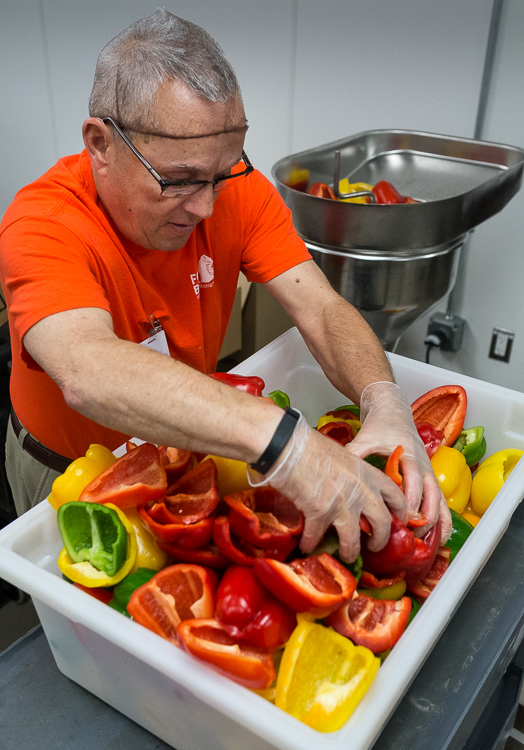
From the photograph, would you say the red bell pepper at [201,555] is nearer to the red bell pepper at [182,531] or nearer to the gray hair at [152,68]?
the red bell pepper at [182,531]

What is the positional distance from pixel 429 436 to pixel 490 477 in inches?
5.0

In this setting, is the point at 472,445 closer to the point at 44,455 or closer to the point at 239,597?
the point at 239,597

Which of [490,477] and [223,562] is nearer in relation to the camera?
[223,562]

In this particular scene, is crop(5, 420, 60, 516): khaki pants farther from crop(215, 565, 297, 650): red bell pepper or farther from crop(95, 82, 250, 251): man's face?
crop(215, 565, 297, 650): red bell pepper

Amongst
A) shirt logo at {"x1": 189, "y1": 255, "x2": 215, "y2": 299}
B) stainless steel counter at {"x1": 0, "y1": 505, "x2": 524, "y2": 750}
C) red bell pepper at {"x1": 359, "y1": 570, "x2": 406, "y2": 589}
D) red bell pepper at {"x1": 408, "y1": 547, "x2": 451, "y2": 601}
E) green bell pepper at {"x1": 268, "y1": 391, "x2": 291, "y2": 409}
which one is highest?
shirt logo at {"x1": 189, "y1": 255, "x2": 215, "y2": 299}

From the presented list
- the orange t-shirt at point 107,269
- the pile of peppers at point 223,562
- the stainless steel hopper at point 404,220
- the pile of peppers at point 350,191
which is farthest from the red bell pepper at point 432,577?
the pile of peppers at point 350,191

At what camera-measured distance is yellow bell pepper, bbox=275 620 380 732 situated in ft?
2.22

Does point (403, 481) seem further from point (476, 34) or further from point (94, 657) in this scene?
point (476, 34)

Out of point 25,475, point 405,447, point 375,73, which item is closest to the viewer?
point 405,447

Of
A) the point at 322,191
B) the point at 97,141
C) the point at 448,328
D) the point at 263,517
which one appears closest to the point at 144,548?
the point at 263,517

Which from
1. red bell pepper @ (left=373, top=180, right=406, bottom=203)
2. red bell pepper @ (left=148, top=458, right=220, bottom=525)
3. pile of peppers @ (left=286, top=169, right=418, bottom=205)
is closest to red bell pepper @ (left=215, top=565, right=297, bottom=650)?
red bell pepper @ (left=148, top=458, right=220, bottom=525)

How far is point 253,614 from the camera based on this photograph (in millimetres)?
719

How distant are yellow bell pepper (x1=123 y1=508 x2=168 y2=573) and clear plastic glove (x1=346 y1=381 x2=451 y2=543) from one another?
0.31m

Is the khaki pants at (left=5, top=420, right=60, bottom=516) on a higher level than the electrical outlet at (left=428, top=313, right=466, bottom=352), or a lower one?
higher
